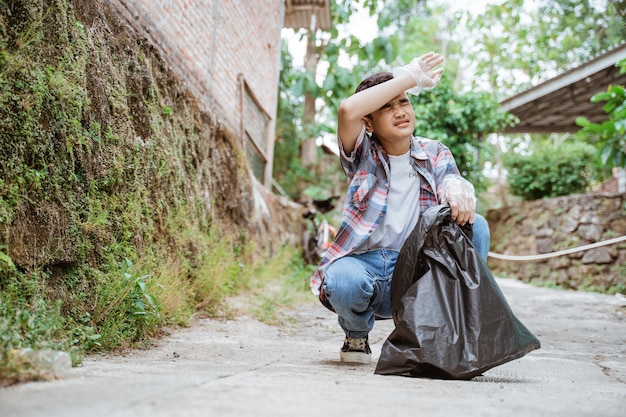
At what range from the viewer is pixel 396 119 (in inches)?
99.3

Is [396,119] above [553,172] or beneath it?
beneath

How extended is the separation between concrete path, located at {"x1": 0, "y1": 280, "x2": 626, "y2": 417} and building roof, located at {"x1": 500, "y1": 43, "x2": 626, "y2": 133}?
7997 millimetres

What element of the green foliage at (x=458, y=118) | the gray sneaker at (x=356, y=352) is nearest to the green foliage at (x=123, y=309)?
the gray sneaker at (x=356, y=352)

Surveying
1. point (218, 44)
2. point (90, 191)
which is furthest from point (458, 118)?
point (90, 191)

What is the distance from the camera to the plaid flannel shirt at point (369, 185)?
97.9 inches

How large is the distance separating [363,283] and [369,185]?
0.47 m

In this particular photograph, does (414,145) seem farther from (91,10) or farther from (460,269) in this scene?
(91,10)

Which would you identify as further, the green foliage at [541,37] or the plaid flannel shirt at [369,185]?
the green foliage at [541,37]

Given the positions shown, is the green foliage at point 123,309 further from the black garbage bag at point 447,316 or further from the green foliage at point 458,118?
the green foliage at point 458,118

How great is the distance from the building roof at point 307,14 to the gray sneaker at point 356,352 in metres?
9.58

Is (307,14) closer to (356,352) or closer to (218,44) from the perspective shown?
(218,44)

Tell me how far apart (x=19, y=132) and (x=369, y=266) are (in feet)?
5.21

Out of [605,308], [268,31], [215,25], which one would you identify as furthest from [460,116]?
[215,25]

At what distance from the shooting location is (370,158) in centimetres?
258
